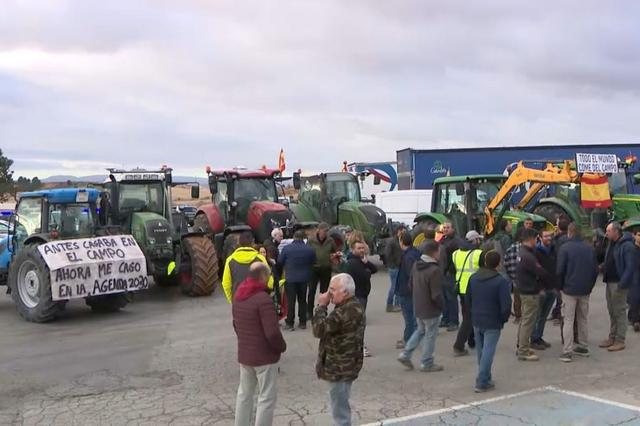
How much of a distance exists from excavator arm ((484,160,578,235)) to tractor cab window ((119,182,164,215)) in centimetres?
695

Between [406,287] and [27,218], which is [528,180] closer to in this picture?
[406,287]

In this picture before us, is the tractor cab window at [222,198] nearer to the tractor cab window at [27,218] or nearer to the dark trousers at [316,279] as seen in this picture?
the tractor cab window at [27,218]

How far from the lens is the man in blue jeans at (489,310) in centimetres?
646

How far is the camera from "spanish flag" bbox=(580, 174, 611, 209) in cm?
1449

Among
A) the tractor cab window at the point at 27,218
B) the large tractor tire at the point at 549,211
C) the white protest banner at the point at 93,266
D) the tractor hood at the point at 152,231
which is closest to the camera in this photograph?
the white protest banner at the point at 93,266

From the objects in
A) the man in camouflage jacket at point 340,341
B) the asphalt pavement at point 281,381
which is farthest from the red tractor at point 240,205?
the man in camouflage jacket at point 340,341

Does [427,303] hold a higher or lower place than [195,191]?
lower

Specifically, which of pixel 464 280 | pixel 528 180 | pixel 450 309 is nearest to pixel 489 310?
pixel 464 280

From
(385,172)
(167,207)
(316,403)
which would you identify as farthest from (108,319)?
(385,172)

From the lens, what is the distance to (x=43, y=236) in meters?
10.9

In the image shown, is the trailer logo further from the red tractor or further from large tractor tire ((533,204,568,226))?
the red tractor

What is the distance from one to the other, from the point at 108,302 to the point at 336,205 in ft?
24.2

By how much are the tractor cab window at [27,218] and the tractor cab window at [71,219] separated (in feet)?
0.70

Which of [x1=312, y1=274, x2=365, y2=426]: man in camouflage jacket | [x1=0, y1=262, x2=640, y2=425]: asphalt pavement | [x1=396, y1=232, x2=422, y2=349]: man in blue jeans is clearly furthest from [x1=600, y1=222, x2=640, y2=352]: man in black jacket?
[x1=312, y1=274, x2=365, y2=426]: man in camouflage jacket
